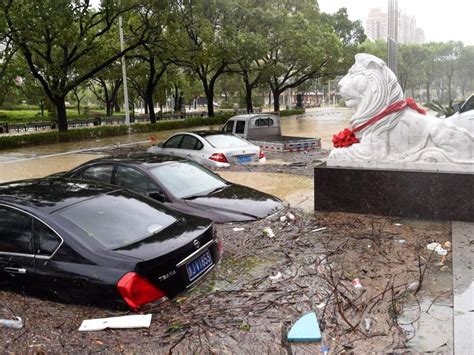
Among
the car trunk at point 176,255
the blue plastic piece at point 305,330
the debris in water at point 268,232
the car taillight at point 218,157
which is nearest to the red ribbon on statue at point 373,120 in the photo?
the debris in water at point 268,232

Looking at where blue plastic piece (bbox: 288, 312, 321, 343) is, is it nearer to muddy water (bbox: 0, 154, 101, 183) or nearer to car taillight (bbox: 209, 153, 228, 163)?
car taillight (bbox: 209, 153, 228, 163)

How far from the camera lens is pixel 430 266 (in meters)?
4.88

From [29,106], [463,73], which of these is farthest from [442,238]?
[29,106]

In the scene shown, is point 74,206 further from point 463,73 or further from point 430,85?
point 430,85

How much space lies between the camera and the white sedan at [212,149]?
1160 centimetres

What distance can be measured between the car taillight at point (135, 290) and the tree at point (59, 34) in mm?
17563

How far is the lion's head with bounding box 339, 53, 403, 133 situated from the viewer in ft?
23.5

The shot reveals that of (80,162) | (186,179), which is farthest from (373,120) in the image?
(80,162)

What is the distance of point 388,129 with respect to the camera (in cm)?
715

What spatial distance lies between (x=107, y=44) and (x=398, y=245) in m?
22.3

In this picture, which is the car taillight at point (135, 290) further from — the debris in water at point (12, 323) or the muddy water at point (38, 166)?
the muddy water at point (38, 166)

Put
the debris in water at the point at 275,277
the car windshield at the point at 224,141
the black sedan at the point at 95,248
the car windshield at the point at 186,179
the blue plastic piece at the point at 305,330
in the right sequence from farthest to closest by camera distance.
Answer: the car windshield at the point at 224,141, the car windshield at the point at 186,179, the debris in water at the point at 275,277, the black sedan at the point at 95,248, the blue plastic piece at the point at 305,330

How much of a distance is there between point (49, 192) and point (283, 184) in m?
6.37

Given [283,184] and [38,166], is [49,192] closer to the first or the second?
[283,184]
